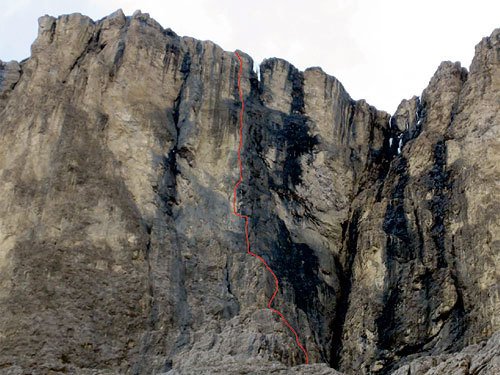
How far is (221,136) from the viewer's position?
129 ft

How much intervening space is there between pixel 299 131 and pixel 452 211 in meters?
8.59

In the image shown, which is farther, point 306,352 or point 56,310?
point 306,352

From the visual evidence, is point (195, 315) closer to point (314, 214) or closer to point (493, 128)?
point (314, 214)

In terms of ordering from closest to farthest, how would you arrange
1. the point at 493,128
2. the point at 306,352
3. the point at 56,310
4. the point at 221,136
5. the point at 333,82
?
1. the point at 56,310
2. the point at 306,352
3. the point at 493,128
4. the point at 221,136
5. the point at 333,82

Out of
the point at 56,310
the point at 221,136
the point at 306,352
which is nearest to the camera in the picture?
the point at 56,310

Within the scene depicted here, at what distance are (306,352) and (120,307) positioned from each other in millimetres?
6764

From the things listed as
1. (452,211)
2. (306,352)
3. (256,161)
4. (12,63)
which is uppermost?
(12,63)

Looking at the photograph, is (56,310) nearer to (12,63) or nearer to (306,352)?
(306,352)

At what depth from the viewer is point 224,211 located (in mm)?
37062

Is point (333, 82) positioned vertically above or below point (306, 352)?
above

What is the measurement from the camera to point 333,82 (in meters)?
43.8

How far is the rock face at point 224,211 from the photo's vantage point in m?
31.9

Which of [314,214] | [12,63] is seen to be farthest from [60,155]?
[314,214]

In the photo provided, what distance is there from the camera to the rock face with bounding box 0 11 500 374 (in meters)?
31.9
